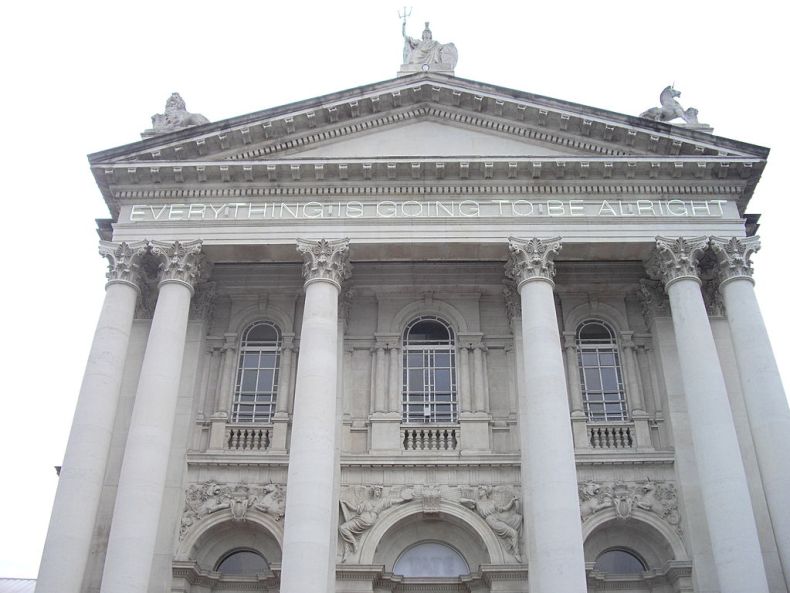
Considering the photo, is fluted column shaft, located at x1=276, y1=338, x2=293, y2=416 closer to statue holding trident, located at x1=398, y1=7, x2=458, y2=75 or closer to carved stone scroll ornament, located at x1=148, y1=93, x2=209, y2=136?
carved stone scroll ornament, located at x1=148, y1=93, x2=209, y2=136

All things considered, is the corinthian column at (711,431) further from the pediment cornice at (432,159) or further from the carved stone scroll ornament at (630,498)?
the pediment cornice at (432,159)

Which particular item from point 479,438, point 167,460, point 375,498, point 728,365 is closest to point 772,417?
point 728,365

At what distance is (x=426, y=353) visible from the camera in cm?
2247

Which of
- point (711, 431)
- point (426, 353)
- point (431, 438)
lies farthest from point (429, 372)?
point (711, 431)

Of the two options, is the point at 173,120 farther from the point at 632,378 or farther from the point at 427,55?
the point at 632,378

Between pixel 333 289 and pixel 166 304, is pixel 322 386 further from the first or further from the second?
pixel 166 304

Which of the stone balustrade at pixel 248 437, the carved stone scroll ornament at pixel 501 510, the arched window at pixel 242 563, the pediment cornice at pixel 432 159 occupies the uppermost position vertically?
the pediment cornice at pixel 432 159

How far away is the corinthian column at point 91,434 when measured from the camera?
56.1ft

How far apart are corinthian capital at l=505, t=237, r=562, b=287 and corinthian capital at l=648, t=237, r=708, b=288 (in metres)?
2.46

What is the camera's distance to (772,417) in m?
18.3

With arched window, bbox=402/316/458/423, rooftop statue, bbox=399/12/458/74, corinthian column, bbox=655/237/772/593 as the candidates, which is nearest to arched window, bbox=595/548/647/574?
corinthian column, bbox=655/237/772/593

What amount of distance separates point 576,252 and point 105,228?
12.2m

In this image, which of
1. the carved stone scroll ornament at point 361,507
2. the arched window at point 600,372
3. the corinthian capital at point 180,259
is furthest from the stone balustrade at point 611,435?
the corinthian capital at point 180,259

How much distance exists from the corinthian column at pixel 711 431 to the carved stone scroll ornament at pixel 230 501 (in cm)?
938
